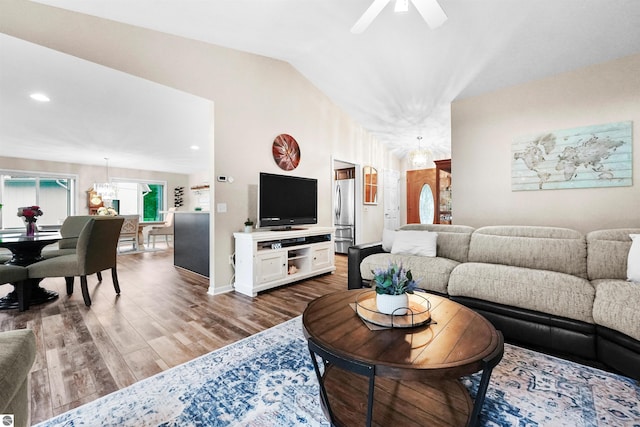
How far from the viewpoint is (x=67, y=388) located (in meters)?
1.56

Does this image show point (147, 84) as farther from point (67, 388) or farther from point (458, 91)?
point (458, 91)

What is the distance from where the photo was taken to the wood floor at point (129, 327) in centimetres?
163

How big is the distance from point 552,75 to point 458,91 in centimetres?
96

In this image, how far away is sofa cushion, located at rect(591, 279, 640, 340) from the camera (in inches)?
61.8

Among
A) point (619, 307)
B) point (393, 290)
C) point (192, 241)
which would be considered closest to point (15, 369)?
point (393, 290)

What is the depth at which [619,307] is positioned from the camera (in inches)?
65.2

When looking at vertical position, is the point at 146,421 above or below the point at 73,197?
below

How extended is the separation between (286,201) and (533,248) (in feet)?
9.28

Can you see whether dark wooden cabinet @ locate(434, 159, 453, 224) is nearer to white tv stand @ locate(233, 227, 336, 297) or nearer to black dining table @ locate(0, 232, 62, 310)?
white tv stand @ locate(233, 227, 336, 297)

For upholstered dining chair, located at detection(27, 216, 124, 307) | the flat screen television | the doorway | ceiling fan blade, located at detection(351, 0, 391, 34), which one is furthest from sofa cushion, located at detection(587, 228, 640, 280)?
upholstered dining chair, located at detection(27, 216, 124, 307)

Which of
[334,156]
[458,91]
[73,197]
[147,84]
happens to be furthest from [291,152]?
[73,197]

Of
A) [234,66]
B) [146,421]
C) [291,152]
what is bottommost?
[146,421]

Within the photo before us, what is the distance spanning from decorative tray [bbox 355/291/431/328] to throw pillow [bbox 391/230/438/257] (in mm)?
1311

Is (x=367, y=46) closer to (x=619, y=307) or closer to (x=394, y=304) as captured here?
(x=394, y=304)
